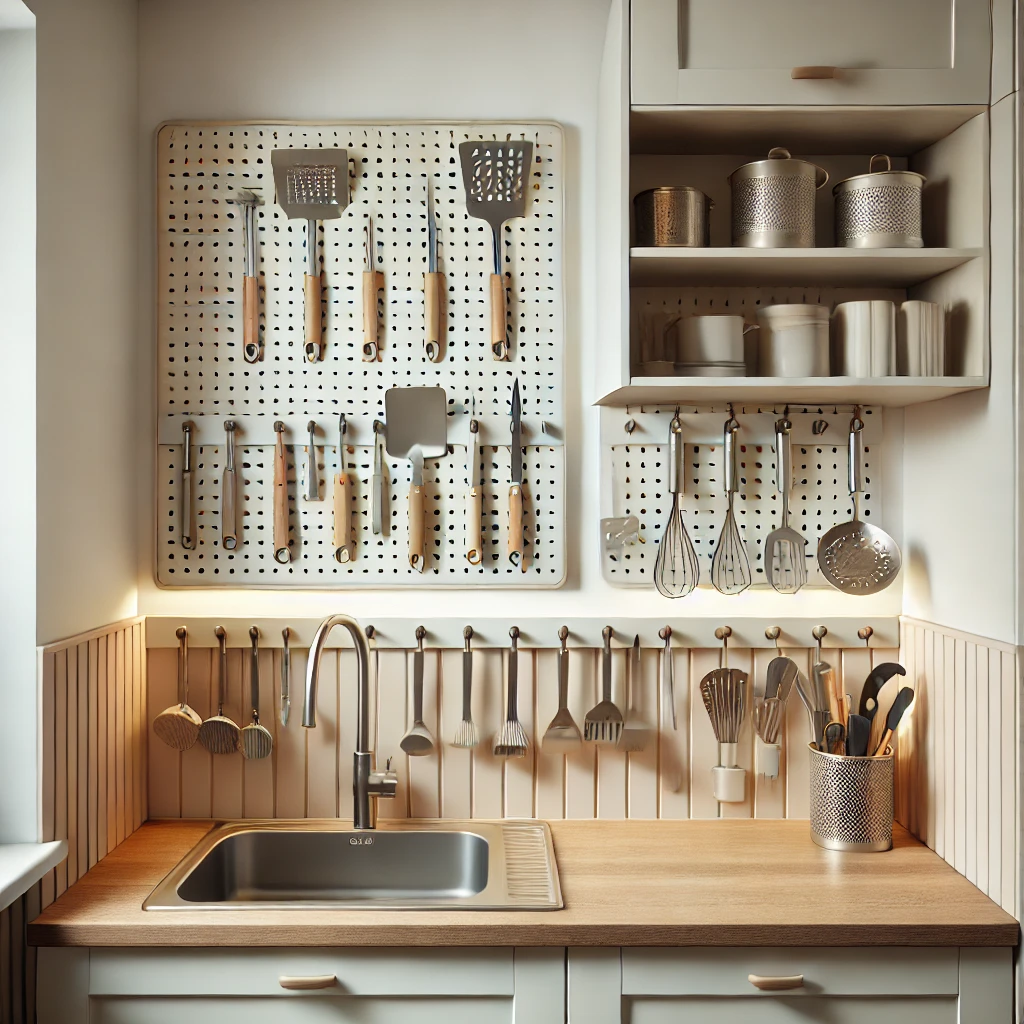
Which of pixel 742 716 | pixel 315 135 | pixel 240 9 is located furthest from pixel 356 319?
pixel 742 716

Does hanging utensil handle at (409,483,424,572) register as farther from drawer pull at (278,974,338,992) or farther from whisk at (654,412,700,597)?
drawer pull at (278,974,338,992)

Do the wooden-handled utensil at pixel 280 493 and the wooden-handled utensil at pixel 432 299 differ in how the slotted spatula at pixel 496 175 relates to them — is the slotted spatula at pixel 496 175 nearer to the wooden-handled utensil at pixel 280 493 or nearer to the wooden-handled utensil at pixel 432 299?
the wooden-handled utensil at pixel 432 299

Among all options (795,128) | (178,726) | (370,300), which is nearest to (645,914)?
(178,726)

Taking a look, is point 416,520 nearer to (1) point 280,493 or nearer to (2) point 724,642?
(1) point 280,493

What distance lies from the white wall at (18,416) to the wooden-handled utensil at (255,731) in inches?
17.1

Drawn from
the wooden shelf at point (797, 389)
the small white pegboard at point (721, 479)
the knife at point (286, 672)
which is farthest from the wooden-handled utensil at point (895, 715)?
the knife at point (286, 672)

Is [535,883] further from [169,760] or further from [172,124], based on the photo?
[172,124]

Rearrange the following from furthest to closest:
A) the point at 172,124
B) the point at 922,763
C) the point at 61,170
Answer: the point at 172,124 → the point at 922,763 → the point at 61,170

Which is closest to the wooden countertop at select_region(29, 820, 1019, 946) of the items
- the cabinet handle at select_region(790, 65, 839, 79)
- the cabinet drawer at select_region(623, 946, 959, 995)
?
the cabinet drawer at select_region(623, 946, 959, 995)

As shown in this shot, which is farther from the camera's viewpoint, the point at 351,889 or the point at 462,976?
the point at 351,889

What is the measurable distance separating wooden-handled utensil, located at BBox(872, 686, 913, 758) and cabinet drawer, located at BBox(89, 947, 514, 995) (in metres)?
0.76

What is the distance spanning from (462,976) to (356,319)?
1.17 meters

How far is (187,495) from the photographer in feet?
5.85

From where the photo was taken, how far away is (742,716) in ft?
5.80
